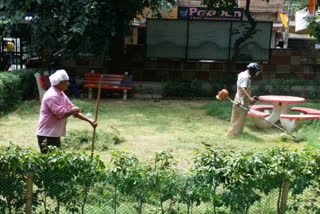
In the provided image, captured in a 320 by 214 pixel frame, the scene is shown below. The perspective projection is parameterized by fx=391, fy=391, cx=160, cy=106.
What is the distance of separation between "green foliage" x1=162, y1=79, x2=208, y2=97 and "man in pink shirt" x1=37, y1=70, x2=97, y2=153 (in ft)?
32.5

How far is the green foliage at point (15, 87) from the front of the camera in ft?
35.1

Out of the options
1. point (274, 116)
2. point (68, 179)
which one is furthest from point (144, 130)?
point (68, 179)

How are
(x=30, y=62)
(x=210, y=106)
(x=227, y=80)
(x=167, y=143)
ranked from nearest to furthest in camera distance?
(x=167, y=143)
(x=210, y=106)
(x=227, y=80)
(x=30, y=62)

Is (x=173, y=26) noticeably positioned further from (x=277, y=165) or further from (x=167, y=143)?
(x=277, y=165)

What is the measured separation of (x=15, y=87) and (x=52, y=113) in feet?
23.0

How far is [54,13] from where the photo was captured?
1383cm

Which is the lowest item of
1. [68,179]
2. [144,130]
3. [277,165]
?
[144,130]

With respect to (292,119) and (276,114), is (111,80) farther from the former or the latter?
(292,119)

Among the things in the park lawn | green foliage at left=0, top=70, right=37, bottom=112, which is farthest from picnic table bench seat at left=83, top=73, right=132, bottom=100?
green foliage at left=0, top=70, right=37, bottom=112

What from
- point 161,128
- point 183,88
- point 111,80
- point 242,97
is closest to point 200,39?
point 183,88

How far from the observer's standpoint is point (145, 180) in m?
3.71

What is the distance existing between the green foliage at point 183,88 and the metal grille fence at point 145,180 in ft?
36.6

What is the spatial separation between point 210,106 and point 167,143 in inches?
188

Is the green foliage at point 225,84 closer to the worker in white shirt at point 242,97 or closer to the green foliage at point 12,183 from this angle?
the worker in white shirt at point 242,97
